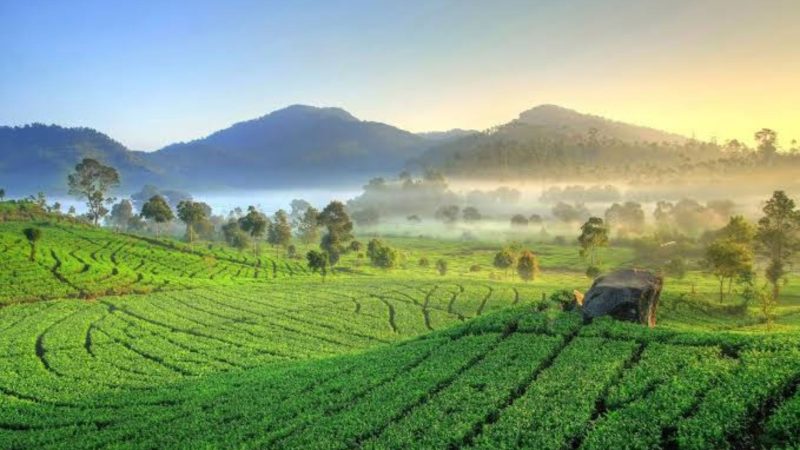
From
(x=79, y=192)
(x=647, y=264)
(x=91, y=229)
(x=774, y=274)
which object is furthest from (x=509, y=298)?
(x=79, y=192)

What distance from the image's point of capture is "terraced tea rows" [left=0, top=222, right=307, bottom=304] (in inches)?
3415

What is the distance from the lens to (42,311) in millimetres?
74750

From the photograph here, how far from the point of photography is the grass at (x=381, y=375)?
25062mm

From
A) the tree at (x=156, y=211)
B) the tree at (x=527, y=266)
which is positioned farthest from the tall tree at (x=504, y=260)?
the tree at (x=156, y=211)

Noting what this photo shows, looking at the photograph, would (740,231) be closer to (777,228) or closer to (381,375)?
(777,228)

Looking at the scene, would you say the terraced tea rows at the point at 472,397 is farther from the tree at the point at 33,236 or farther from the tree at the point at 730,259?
the tree at the point at 33,236

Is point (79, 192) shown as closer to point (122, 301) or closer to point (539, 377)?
point (122, 301)

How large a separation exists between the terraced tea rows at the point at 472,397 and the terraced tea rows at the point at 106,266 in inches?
1685

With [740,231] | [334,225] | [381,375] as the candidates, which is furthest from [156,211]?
[740,231]

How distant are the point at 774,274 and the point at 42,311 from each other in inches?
4256

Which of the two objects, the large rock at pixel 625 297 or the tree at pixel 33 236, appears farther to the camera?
the tree at pixel 33 236

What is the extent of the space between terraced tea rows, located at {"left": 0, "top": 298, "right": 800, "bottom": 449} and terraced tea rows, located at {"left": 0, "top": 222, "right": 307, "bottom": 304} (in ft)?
140

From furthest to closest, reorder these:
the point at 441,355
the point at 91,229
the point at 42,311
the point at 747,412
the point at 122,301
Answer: the point at 91,229 → the point at 122,301 → the point at 42,311 → the point at 441,355 → the point at 747,412

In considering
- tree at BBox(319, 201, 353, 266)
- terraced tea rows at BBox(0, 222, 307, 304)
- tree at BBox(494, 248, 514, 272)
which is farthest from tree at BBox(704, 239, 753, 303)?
tree at BBox(319, 201, 353, 266)
